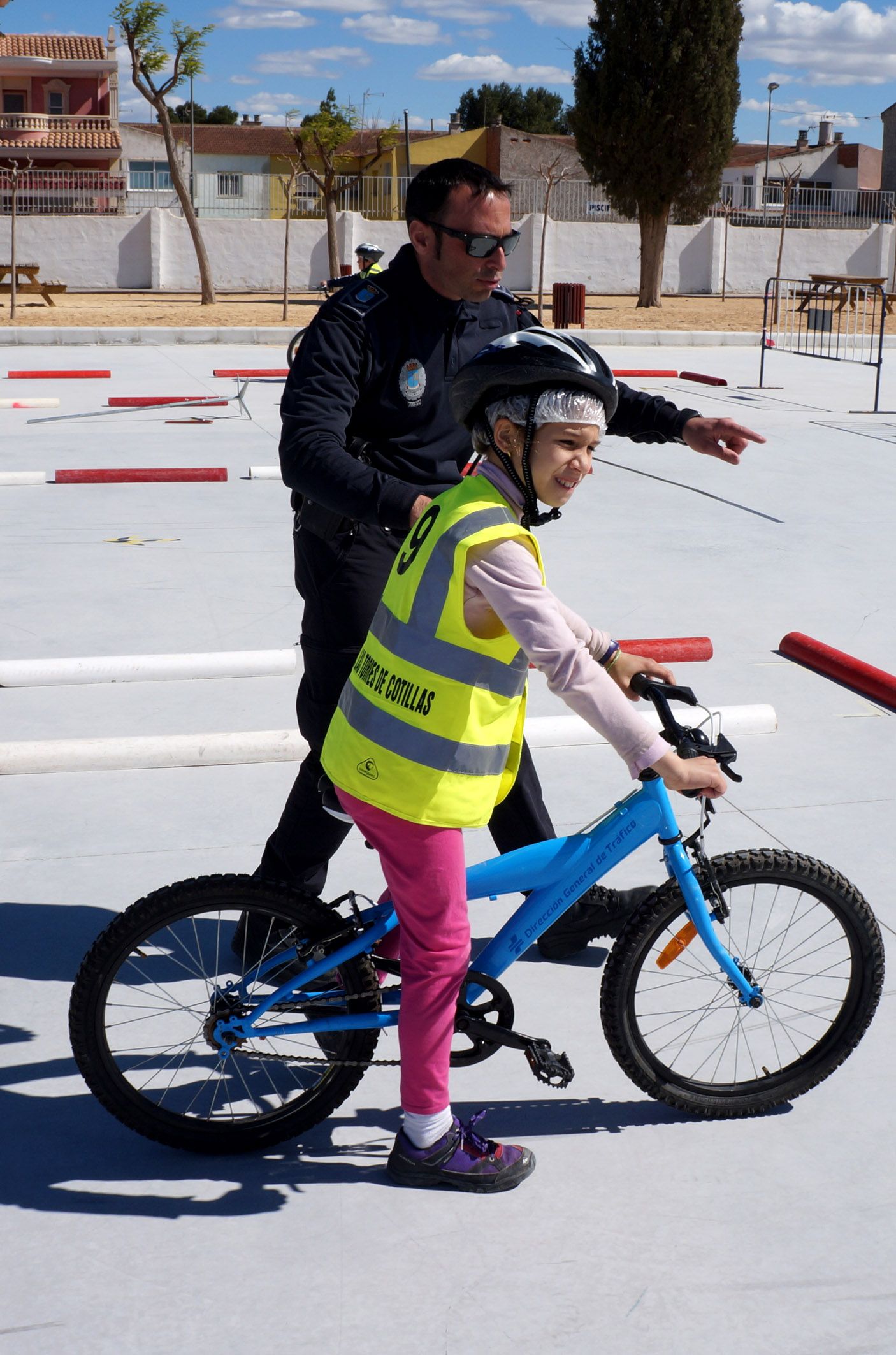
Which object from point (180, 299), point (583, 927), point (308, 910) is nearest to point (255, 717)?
point (583, 927)

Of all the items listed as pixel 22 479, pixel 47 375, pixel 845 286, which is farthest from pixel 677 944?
pixel 845 286

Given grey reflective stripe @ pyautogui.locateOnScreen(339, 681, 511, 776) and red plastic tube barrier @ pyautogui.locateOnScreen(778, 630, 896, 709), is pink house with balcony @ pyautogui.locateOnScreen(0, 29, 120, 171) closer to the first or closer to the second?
red plastic tube barrier @ pyautogui.locateOnScreen(778, 630, 896, 709)

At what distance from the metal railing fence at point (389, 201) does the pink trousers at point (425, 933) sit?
1281 inches

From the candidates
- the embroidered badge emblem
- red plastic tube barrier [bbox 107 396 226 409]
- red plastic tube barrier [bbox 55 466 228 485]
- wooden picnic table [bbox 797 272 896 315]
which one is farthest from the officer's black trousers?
wooden picnic table [bbox 797 272 896 315]

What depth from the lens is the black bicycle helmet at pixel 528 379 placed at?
2.35 meters

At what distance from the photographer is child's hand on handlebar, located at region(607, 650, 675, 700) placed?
8.86 ft

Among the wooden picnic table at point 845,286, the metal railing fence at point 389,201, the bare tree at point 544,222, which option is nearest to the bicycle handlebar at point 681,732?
the wooden picnic table at point 845,286

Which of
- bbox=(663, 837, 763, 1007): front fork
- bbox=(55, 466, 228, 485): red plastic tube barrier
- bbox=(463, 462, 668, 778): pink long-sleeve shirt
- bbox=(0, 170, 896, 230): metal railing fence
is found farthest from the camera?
bbox=(0, 170, 896, 230): metal railing fence

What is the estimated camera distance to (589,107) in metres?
32.2

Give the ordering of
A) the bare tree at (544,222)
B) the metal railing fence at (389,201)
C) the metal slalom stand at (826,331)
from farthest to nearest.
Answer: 1. the metal railing fence at (389,201)
2. the bare tree at (544,222)
3. the metal slalom stand at (826,331)

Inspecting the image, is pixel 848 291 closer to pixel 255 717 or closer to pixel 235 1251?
pixel 255 717

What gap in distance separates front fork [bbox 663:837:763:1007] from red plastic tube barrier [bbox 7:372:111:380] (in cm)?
1460

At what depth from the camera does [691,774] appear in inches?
96.3

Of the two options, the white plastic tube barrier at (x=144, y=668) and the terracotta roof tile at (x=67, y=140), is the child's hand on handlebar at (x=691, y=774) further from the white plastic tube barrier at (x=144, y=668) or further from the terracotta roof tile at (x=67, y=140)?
the terracotta roof tile at (x=67, y=140)
